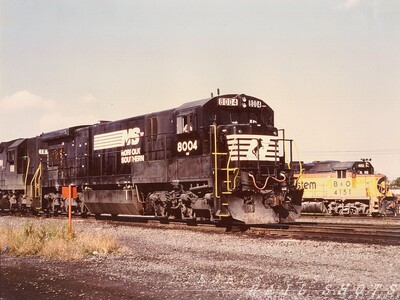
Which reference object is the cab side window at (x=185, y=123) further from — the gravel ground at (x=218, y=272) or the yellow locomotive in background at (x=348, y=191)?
the yellow locomotive in background at (x=348, y=191)

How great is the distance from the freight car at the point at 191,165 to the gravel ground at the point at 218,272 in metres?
2.51

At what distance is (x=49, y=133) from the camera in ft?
82.4

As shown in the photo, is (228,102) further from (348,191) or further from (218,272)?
(348,191)

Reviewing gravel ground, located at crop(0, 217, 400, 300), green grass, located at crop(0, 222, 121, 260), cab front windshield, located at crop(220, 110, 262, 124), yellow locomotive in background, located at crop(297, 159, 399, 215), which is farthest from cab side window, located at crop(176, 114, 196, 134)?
yellow locomotive in background, located at crop(297, 159, 399, 215)

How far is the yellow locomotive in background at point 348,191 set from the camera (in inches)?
1059

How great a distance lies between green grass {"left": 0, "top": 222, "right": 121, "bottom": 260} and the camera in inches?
413

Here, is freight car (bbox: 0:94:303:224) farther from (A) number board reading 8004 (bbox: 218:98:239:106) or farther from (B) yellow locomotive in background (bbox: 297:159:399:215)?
(B) yellow locomotive in background (bbox: 297:159:399:215)

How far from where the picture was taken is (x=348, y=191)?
27312mm

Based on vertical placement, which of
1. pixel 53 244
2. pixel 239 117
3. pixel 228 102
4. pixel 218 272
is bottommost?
pixel 218 272

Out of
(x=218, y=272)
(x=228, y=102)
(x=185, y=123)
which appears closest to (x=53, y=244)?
(x=218, y=272)

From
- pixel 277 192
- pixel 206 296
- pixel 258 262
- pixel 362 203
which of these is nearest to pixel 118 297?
pixel 206 296

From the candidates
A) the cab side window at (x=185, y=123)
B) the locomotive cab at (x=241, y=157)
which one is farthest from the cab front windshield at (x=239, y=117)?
the cab side window at (x=185, y=123)

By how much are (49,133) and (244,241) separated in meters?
15.4

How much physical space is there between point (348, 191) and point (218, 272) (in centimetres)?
2049
